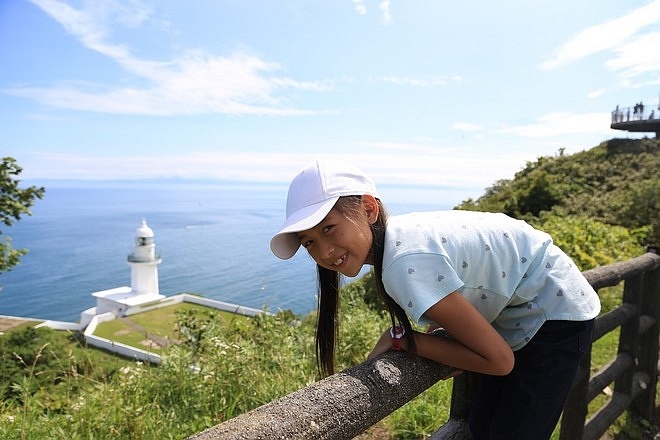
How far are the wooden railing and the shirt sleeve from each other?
14 centimetres

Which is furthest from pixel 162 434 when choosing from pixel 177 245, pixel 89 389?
pixel 177 245

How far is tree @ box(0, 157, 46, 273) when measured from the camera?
408 inches

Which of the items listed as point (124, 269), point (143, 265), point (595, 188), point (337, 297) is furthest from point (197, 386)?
point (124, 269)

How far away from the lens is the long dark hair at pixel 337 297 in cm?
125

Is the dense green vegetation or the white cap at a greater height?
the white cap

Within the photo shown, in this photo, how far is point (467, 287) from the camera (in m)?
1.32

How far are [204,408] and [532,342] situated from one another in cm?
219

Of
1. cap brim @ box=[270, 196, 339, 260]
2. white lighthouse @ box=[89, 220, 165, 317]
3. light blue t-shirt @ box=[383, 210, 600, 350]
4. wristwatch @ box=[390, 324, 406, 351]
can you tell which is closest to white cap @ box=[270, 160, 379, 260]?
cap brim @ box=[270, 196, 339, 260]

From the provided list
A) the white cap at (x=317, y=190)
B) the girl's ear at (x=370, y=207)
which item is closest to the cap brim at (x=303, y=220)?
the white cap at (x=317, y=190)

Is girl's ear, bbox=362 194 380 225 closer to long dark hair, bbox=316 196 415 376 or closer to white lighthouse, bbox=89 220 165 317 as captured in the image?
long dark hair, bbox=316 196 415 376

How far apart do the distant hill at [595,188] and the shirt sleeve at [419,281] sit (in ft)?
37.9

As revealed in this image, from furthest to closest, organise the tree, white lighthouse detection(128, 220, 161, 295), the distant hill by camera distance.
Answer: white lighthouse detection(128, 220, 161, 295) → the distant hill → the tree

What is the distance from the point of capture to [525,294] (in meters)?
1.37

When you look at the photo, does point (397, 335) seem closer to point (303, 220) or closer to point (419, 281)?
point (419, 281)
